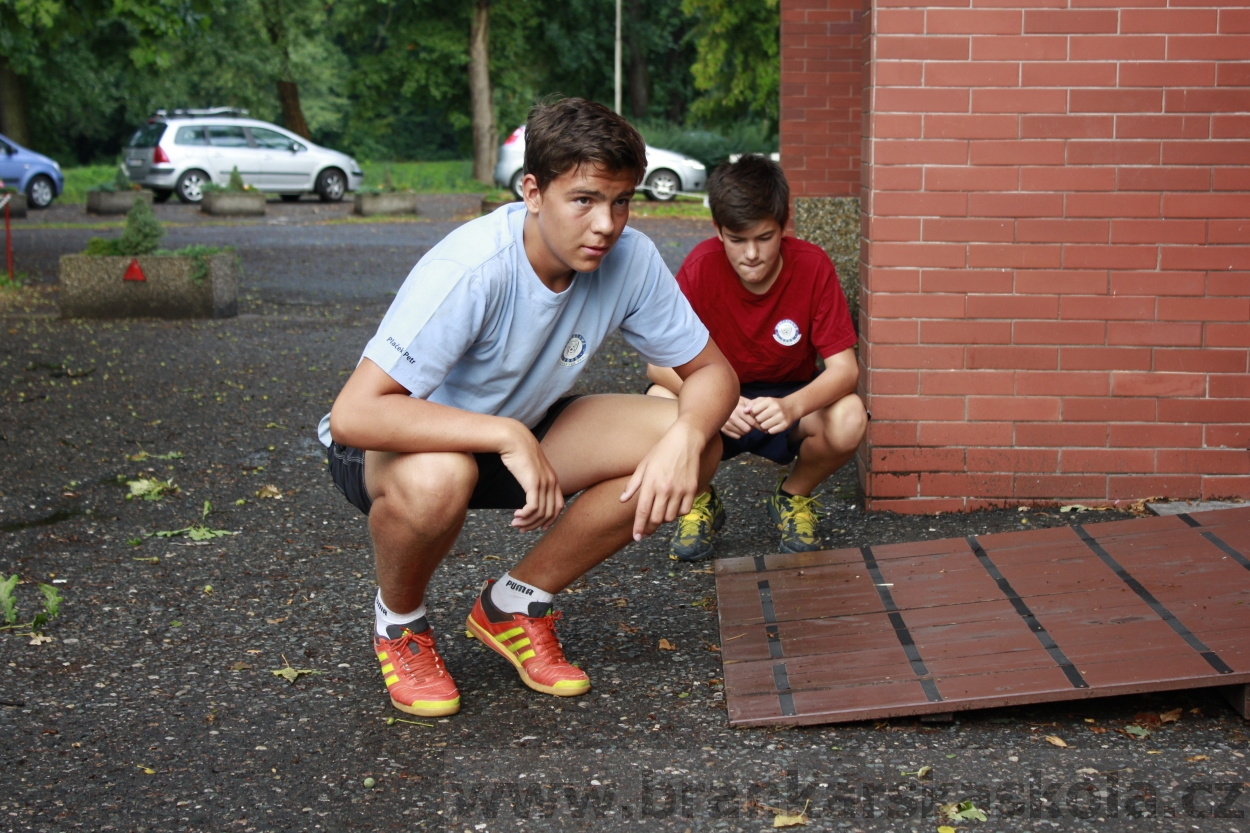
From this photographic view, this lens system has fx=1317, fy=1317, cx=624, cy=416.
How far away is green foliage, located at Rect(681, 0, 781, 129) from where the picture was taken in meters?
23.5

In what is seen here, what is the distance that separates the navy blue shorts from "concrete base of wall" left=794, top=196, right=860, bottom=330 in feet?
20.2

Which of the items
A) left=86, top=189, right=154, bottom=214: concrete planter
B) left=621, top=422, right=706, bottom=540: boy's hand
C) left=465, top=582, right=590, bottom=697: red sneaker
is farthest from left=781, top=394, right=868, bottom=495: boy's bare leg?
left=86, top=189, right=154, bottom=214: concrete planter

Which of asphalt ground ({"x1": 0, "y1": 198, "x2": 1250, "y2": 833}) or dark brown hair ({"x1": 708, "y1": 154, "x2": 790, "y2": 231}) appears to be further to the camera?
dark brown hair ({"x1": 708, "y1": 154, "x2": 790, "y2": 231})

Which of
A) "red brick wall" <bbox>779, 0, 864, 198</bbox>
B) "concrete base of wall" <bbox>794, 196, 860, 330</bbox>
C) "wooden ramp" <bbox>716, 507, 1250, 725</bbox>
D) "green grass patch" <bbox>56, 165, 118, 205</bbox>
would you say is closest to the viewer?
"wooden ramp" <bbox>716, 507, 1250, 725</bbox>

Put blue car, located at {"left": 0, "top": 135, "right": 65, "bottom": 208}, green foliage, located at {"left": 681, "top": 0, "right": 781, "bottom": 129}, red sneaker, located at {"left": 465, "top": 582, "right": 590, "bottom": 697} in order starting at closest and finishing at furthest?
red sneaker, located at {"left": 465, "top": 582, "right": 590, "bottom": 697} < green foliage, located at {"left": 681, "top": 0, "right": 781, "bottom": 129} < blue car, located at {"left": 0, "top": 135, "right": 65, "bottom": 208}

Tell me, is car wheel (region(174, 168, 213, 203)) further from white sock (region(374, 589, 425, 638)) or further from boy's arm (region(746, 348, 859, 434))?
white sock (region(374, 589, 425, 638))

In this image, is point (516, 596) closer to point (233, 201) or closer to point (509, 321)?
point (509, 321)

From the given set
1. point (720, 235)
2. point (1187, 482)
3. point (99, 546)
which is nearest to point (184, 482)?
point (99, 546)

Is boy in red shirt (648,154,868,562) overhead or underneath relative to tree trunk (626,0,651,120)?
underneath

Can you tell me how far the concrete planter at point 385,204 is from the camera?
72.8 ft

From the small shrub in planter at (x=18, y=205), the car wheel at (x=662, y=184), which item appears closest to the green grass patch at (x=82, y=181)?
the small shrub in planter at (x=18, y=205)

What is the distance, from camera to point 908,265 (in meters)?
4.70

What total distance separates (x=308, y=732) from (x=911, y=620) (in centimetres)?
160

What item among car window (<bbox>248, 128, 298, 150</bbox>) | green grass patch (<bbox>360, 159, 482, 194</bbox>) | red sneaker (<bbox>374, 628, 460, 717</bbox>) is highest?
car window (<bbox>248, 128, 298, 150</bbox>)
